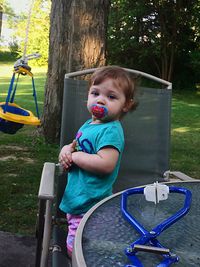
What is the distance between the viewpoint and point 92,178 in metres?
1.80

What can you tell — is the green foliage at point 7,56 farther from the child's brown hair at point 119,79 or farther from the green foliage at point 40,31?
the child's brown hair at point 119,79

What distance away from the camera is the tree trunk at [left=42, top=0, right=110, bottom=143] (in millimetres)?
4598

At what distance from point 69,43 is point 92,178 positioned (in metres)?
3.49

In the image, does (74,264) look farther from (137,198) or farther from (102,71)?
(102,71)

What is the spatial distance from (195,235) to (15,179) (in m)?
3.03

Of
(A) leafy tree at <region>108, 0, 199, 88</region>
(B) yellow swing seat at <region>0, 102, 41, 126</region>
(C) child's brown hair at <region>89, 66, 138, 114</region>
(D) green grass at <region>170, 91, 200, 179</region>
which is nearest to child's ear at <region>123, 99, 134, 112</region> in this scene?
(C) child's brown hair at <region>89, 66, 138, 114</region>

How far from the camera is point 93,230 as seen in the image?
1.12 metres

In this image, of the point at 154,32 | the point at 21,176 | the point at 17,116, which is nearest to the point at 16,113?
the point at 17,116

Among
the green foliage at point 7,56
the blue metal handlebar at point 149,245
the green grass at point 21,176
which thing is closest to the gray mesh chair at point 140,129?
the green grass at point 21,176

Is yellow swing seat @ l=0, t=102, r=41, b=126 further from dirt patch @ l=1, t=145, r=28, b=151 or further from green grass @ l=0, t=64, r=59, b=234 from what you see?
dirt patch @ l=1, t=145, r=28, b=151

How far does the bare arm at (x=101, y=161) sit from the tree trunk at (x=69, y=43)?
282 centimetres

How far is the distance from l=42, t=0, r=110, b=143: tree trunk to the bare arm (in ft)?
9.26

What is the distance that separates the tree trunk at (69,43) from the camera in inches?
181

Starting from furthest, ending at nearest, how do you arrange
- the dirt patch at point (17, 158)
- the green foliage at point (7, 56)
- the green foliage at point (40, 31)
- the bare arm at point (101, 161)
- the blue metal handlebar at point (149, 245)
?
the green foliage at point (7, 56)
the green foliage at point (40, 31)
the dirt patch at point (17, 158)
the bare arm at point (101, 161)
the blue metal handlebar at point (149, 245)
